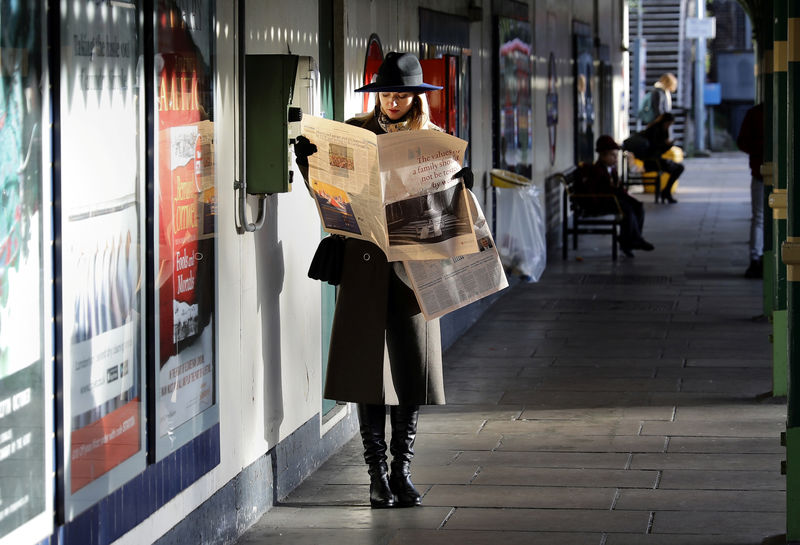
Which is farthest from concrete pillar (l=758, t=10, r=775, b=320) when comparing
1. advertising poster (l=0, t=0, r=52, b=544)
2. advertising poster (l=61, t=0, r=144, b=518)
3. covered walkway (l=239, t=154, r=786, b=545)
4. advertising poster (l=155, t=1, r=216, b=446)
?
advertising poster (l=0, t=0, r=52, b=544)

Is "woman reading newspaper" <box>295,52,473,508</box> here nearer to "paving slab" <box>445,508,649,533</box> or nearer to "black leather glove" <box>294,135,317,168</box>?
"black leather glove" <box>294,135,317,168</box>

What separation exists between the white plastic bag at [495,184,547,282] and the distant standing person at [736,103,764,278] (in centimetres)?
182

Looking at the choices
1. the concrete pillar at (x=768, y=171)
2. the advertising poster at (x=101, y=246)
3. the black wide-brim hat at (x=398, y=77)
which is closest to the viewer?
the advertising poster at (x=101, y=246)

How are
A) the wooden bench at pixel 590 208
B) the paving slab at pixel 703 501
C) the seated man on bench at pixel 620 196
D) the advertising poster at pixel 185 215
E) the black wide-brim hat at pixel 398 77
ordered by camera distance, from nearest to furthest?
A: the advertising poster at pixel 185 215, the black wide-brim hat at pixel 398 77, the paving slab at pixel 703 501, the wooden bench at pixel 590 208, the seated man on bench at pixel 620 196

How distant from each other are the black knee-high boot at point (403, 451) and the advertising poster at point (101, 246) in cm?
153

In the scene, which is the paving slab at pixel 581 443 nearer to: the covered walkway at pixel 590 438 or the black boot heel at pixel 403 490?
the covered walkway at pixel 590 438

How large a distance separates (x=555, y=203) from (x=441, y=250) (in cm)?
1077

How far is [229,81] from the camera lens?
16.5 feet

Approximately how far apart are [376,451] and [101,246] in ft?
6.48

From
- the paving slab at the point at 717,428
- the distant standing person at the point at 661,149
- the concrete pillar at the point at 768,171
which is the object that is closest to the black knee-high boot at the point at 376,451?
the paving slab at the point at 717,428

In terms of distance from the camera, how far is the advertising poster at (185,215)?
432cm

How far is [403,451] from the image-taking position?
18.1 ft

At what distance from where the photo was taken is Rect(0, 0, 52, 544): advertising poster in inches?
128

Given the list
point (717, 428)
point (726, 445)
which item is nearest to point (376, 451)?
point (726, 445)
